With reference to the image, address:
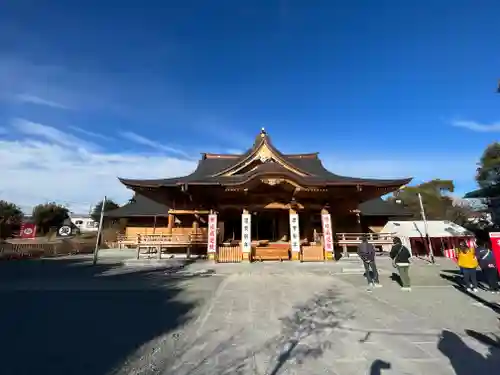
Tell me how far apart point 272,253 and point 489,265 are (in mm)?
9145

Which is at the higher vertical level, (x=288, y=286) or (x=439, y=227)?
(x=439, y=227)

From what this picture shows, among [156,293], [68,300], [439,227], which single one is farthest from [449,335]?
[439,227]

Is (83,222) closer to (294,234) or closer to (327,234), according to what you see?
(294,234)

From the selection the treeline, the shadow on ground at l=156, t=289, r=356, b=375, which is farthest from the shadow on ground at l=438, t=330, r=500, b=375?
the treeline

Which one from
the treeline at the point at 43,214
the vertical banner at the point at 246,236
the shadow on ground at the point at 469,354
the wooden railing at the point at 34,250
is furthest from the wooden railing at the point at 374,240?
the treeline at the point at 43,214

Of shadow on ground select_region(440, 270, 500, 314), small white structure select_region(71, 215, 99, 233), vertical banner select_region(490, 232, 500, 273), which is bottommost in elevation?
shadow on ground select_region(440, 270, 500, 314)

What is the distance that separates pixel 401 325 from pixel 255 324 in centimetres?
266

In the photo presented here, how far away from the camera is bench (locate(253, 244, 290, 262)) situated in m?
14.5

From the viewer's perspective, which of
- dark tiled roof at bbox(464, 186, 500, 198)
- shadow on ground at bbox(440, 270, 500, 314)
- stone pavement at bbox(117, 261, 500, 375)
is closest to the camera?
stone pavement at bbox(117, 261, 500, 375)

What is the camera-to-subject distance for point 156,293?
24.8 ft

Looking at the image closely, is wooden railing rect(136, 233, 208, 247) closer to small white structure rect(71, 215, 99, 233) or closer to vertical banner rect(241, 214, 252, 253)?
vertical banner rect(241, 214, 252, 253)

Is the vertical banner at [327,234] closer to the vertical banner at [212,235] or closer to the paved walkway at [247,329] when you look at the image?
the paved walkway at [247,329]

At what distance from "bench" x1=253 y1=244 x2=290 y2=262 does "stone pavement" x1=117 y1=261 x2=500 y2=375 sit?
692 cm

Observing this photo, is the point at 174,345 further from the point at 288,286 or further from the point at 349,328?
the point at 288,286
